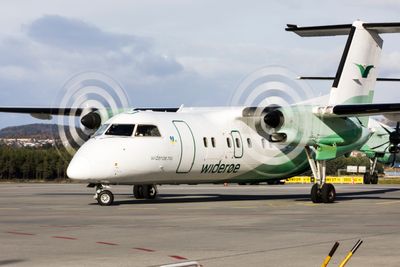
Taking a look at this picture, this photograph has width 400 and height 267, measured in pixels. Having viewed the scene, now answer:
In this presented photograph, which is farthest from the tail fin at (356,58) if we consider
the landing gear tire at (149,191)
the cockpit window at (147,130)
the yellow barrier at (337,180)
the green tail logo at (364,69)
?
the yellow barrier at (337,180)

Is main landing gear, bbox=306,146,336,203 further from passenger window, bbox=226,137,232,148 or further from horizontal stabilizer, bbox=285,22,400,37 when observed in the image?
horizontal stabilizer, bbox=285,22,400,37

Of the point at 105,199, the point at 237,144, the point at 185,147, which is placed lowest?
the point at 105,199

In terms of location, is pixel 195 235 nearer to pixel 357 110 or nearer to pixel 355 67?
pixel 357 110

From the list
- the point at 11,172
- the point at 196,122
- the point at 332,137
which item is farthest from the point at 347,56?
the point at 11,172

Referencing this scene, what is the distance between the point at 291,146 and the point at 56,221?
11905mm

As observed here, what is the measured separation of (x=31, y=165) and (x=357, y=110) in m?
70.0

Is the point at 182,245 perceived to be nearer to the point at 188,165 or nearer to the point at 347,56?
the point at 188,165

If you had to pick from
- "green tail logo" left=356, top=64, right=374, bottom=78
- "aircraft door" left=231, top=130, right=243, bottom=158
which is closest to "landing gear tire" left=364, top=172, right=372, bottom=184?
"green tail logo" left=356, top=64, right=374, bottom=78

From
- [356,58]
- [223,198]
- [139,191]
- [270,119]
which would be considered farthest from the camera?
[223,198]

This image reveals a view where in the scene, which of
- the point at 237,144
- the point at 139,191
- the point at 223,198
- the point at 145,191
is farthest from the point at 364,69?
the point at 139,191

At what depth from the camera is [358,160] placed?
139500 millimetres

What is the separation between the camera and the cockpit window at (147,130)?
23.0 metres

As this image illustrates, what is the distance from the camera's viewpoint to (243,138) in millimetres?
26000

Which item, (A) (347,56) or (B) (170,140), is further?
(A) (347,56)
